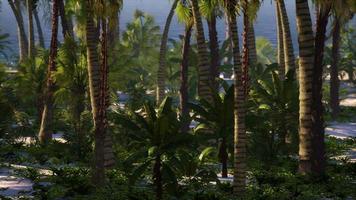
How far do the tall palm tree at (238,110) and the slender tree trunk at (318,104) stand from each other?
2.87 meters

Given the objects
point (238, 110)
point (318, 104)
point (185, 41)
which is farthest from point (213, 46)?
point (238, 110)

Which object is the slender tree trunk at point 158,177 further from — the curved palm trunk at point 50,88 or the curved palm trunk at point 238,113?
the curved palm trunk at point 50,88

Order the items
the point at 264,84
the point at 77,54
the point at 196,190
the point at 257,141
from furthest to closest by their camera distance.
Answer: the point at 77,54 → the point at 264,84 → the point at 257,141 → the point at 196,190

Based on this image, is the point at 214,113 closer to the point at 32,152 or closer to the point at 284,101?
the point at 284,101

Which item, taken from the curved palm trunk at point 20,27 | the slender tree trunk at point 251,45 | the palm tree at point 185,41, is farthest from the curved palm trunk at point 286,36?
the curved palm trunk at point 20,27

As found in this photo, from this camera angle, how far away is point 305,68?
13992 millimetres

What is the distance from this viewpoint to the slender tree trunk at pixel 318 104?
552 inches

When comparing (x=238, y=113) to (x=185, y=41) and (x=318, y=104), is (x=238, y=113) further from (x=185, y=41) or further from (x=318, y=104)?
(x=185, y=41)

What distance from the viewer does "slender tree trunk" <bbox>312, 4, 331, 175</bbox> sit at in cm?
1402

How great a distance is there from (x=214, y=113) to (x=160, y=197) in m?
3.59

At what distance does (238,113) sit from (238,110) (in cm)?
7

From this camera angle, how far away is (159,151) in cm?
1254

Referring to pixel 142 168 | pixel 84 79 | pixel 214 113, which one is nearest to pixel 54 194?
pixel 142 168

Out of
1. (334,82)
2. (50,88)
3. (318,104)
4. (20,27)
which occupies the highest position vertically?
(20,27)
